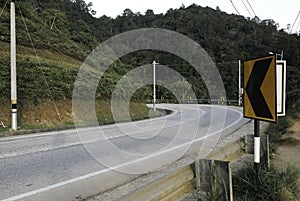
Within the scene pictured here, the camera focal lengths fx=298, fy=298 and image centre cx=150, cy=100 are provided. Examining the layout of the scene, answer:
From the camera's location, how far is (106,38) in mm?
47438

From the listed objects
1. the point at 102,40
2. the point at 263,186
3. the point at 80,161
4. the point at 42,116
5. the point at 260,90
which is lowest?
the point at 80,161

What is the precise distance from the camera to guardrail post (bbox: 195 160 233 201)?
3025mm

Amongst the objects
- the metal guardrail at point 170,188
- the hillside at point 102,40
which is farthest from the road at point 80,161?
the hillside at point 102,40

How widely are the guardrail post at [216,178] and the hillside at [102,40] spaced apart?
13271mm

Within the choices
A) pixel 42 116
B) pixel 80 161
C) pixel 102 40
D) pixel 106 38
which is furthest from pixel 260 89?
pixel 106 38

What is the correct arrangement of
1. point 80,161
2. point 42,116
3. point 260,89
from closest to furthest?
point 260,89
point 80,161
point 42,116

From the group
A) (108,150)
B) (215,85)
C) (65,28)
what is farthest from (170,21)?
(108,150)

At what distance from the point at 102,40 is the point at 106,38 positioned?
7.55 feet

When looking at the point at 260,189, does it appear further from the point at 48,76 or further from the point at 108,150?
the point at 48,76

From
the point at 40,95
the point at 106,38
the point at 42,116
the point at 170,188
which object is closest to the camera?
the point at 170,188

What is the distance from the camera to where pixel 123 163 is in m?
6.65

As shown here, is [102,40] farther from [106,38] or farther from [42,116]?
[42,116]

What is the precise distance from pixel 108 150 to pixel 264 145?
451 cm

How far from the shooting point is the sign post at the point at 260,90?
10.9 ft
